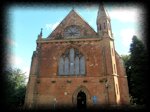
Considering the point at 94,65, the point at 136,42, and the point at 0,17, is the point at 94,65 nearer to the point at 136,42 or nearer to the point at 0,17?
the point at 136,42

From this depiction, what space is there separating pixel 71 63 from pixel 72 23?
7.25 metres

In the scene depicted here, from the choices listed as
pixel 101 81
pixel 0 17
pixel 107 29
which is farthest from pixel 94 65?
pixel 0 17

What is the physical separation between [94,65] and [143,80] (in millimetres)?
6788

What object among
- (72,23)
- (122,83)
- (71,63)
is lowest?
(122,83)

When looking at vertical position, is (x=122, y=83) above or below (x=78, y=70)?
below

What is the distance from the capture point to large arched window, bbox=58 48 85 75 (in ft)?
79.5

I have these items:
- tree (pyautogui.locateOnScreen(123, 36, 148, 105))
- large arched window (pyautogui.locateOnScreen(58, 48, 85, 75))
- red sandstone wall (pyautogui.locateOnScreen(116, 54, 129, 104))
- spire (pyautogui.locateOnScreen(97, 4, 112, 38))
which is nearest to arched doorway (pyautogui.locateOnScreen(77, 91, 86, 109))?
large arched window (pyautogui.locateOnScreen(58, 48, 85, 75))

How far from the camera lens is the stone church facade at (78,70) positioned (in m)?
22.5

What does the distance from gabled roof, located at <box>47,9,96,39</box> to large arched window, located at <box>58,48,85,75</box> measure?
3.44 metres

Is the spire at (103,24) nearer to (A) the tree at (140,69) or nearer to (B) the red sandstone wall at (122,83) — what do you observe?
(B) the red sandstone wall at (122,83)

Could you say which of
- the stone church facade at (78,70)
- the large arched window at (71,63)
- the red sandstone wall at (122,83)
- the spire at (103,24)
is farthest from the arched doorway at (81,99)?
the spire at (103,24)

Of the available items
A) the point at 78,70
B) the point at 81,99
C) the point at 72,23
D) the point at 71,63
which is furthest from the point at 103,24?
the point at 81,99

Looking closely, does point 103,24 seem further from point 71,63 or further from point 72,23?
point 71,63

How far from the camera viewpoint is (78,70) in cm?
2419
